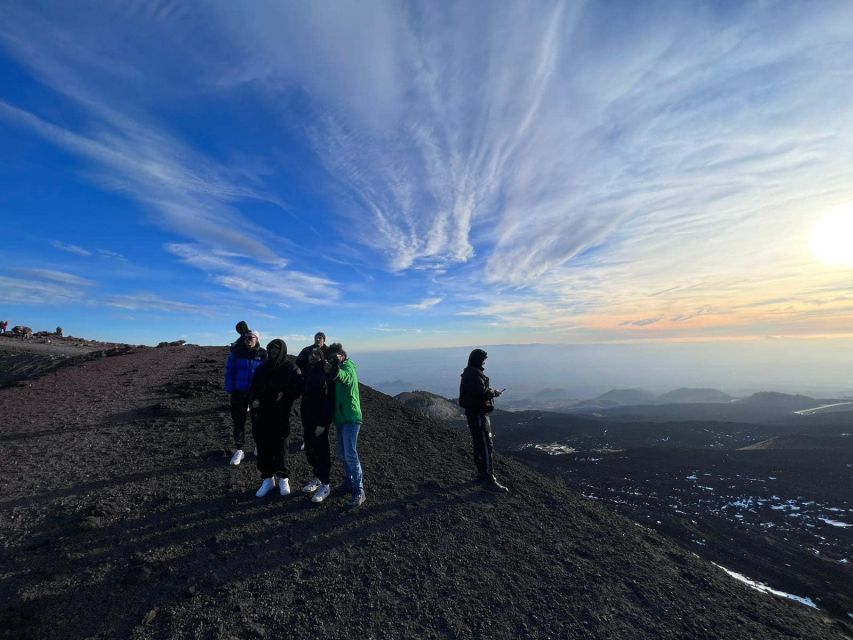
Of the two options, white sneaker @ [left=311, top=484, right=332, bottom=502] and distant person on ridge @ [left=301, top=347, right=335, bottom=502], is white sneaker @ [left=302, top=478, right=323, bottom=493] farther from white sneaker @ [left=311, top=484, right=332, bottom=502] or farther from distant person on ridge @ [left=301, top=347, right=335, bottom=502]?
distant person on ridge @ [left=301, top=347, right=335, bottom=502]

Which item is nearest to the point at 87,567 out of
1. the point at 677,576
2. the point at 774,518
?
the point at 677,576

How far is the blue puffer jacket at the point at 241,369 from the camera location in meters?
7.55

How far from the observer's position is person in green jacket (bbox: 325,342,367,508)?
6.09 m

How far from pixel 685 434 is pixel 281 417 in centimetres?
5755

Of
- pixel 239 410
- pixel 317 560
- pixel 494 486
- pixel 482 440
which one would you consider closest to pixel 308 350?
pixel 239 410

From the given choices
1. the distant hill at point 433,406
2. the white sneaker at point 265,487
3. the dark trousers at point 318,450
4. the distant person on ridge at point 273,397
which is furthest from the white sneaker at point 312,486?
the distant hill at point 433,406

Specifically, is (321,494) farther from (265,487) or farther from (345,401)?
(345,401)

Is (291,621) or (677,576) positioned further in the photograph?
(677,576)

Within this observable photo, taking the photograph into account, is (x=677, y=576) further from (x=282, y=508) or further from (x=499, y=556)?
(x=282, y=508)

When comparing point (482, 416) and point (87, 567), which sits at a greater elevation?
point (482, 416)

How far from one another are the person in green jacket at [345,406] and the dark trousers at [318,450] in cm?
31

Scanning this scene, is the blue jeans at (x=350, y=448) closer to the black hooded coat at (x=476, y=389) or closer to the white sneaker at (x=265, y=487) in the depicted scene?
the white sneaker at (x=265, y=487)

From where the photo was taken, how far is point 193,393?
1255cm

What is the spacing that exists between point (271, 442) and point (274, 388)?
3.28 ft
